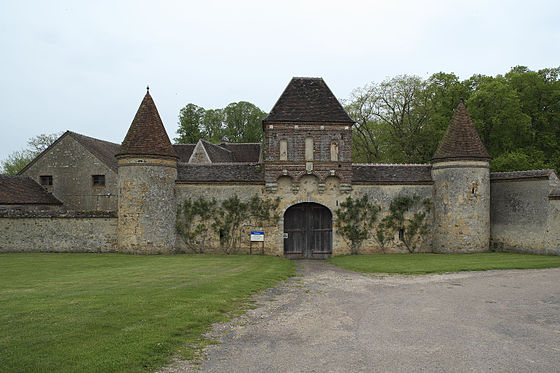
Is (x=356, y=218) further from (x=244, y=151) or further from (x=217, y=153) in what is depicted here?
(x=244, y=151)

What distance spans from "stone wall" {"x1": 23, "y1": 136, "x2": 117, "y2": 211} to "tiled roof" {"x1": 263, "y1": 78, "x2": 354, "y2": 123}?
52.5 feet

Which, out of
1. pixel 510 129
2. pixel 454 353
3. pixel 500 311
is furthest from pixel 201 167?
pixel 510 129

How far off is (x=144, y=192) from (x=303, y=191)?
914 cm

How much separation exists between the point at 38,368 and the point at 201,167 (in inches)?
779

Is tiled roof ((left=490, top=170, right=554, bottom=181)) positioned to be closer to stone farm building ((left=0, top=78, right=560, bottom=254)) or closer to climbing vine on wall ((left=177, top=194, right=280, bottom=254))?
stone farm building ((left=0, top=78, right=560, bottom=254))

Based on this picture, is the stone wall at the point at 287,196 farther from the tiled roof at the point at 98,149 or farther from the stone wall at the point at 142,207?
the tiled roof at the point at 98,149

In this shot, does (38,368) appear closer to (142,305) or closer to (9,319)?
(9,319)

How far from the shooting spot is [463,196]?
2416 centimetres

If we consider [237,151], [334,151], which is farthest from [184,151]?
[334,151]

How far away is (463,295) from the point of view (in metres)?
12.7

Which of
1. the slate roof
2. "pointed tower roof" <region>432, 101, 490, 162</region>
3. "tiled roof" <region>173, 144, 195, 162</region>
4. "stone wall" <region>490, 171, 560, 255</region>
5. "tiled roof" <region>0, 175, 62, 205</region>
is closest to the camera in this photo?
"stone wall" <region>490, 171, 560, 255</region>

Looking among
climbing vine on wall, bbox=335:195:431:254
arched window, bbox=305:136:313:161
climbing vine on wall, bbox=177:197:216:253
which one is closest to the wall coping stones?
climbing vine on wall, bbox=177:197:216:253

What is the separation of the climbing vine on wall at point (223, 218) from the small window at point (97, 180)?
39.8ft

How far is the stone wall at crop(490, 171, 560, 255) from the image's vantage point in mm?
22141
